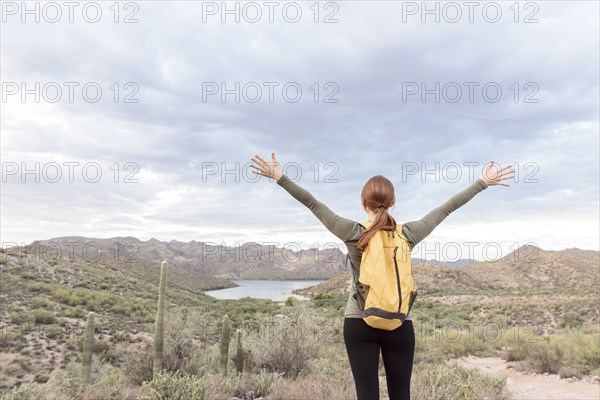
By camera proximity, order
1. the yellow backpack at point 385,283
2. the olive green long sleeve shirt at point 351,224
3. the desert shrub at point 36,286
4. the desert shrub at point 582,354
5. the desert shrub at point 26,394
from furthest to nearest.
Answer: the desert shrub at point 36,286
the desert shrub at point 582,354
the desert shrub at point 26,394
the olive green long sleeve shirt at point 351,224
the yellow backpack at point 385,283

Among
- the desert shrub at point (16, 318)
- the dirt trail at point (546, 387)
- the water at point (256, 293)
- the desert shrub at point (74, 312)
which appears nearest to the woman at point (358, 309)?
the dirt trail at point (546, 387)

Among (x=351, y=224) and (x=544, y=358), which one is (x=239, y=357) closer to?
(x=544, y=358)

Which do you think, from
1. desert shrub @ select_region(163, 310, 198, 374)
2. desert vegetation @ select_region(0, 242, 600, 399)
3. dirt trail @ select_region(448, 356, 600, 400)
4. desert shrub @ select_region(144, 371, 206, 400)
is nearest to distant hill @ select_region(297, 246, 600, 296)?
desert vegetation @ select_region(0, 242, 600, 399)

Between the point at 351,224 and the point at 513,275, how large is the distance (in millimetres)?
67477

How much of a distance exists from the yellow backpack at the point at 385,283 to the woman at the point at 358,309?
0.07 metres

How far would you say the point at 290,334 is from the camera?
10328 millimetres

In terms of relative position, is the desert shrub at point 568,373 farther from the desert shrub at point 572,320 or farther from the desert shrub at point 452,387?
the desert shrub at point 572,320

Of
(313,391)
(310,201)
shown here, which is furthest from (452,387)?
(310,201)

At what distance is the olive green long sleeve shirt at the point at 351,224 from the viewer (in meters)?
2.57

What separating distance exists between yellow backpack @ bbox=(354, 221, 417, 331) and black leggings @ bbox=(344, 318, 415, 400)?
9 cm

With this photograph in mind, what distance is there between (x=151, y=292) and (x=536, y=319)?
23492 mm

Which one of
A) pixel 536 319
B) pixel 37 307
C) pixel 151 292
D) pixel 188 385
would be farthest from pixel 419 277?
pixel 188 385

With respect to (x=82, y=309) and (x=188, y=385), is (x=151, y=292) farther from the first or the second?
(x=188, y=385)

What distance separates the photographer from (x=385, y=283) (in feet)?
7.81
